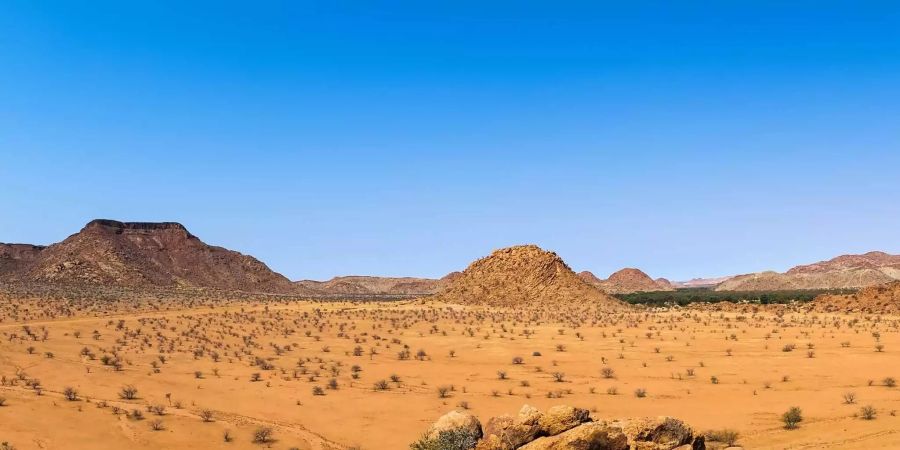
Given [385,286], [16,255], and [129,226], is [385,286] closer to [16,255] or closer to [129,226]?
[129,226]

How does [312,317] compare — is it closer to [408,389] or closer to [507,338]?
[507,338]

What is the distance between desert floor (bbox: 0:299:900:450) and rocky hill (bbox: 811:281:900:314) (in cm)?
1405

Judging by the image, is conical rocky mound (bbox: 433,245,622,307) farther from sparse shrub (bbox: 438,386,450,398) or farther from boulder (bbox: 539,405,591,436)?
boulder (bbox: 539,405,591,436)

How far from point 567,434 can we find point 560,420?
24.3 inches

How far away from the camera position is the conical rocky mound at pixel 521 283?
197ft

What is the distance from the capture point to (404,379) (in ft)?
70.6

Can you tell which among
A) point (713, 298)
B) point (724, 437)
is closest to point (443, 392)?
point (724, 437)

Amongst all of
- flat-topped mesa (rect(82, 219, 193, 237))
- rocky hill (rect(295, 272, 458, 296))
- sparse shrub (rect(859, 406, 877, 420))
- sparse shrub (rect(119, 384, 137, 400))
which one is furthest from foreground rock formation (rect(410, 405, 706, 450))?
rocky hill (rect(295, 272, 458, 296))

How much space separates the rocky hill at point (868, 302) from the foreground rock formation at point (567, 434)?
145ft

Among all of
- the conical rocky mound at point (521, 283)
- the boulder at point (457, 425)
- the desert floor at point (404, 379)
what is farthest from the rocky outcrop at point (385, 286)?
the boulder at point (457, 425)

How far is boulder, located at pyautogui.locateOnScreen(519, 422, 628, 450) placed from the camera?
9.64m

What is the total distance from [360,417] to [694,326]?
25830mm

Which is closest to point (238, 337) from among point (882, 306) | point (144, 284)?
point (882, 306)

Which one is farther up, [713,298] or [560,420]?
[713,298]
